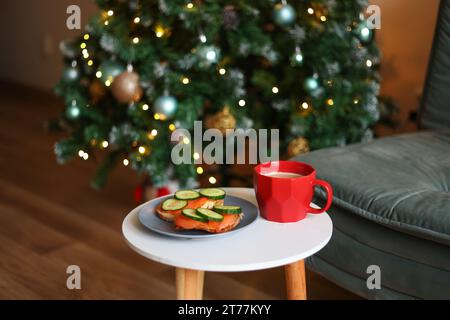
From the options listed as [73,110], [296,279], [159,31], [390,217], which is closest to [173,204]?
[296,279]

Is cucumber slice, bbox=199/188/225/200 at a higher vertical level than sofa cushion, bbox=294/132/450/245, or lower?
higher

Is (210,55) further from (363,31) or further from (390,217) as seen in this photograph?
(390,217)

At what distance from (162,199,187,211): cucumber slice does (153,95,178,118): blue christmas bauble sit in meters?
0.85

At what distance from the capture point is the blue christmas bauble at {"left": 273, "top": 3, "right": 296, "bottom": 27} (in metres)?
1.77

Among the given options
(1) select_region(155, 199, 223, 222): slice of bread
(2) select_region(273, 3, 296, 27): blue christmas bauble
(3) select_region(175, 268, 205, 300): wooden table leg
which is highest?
(2) select_region(273, 3, 296, 27): blue christmas bauble

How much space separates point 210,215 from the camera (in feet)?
2.93

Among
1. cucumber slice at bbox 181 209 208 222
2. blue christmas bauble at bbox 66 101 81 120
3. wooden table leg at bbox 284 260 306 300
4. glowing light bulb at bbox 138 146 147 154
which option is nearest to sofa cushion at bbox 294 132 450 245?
wooden table leg at bbox 284 260 306 300

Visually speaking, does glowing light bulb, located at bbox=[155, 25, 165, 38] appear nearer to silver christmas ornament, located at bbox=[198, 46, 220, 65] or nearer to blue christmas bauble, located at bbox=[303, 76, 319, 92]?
silver christmas ornament, located at bbox=[198, 46, 220, 65]

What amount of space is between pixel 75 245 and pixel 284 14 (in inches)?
36.9

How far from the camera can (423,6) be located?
2.20 meters

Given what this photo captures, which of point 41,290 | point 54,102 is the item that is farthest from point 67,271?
point 54,102

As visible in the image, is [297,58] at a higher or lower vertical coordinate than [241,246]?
higher

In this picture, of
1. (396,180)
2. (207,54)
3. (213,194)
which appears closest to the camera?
(213,194)

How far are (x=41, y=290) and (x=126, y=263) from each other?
0.25m
